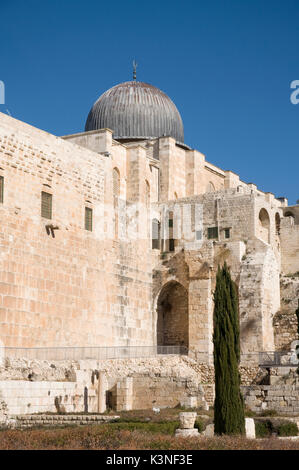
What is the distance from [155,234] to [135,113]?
7.03m

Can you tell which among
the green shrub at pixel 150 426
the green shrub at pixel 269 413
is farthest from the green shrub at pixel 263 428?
the green shrub at pixel 269 413

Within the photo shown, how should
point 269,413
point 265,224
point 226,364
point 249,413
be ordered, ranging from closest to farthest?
point 226,364 < point 249,413 < point 269,413 < point 265,224

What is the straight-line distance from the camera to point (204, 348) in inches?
1174

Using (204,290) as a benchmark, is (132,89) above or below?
above

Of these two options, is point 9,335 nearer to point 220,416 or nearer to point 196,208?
point 220,416

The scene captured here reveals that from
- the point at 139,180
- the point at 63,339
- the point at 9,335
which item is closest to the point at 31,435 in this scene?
the point at 9,335

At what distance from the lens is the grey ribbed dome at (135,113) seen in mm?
36719

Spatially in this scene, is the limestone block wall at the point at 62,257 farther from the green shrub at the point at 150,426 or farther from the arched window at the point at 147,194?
the green shrub at the point at 150,426

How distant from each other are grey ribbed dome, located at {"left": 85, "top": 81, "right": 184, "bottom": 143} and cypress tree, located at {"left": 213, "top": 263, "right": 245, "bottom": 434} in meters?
18.1

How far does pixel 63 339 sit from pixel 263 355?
756 cm

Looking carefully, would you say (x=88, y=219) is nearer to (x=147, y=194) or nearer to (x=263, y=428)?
(x=147, y=194)

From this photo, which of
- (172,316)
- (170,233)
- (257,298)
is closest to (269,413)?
(257,298)

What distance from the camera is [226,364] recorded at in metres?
18.1

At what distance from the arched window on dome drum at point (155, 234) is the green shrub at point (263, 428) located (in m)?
14.7
